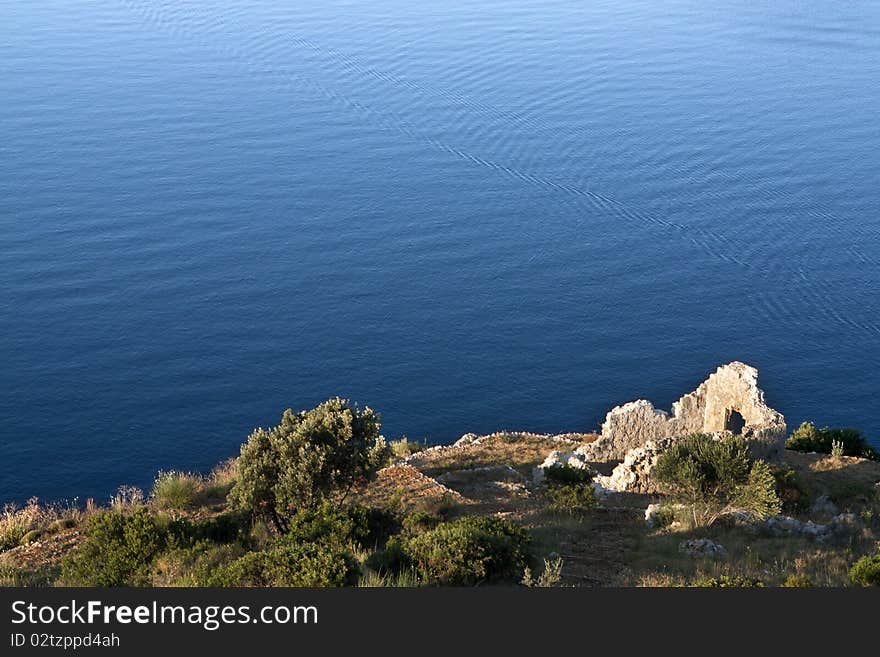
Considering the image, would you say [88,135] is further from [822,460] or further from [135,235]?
[822,460]

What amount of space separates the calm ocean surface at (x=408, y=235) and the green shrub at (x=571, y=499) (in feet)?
101

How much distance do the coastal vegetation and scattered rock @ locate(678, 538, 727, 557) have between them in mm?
63

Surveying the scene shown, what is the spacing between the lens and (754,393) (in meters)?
40.8

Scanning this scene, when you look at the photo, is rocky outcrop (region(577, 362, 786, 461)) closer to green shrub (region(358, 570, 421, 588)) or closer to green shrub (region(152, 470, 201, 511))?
green shrub (region(152, 470, 201, 511))

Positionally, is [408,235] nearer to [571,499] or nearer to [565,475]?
[565,475]

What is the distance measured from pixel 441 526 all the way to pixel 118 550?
8165 millimetres

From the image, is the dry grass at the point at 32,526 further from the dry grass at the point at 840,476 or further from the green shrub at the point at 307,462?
the dry grass at the point at 840,476

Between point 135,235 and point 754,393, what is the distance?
179 ft

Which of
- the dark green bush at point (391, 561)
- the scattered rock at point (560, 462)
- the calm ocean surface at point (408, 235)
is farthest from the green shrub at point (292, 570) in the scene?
the calm ocean surface at point (408, 235)

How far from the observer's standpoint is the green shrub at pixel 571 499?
31.2m

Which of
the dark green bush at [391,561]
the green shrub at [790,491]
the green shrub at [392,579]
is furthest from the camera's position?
the green shrub at [790,491]

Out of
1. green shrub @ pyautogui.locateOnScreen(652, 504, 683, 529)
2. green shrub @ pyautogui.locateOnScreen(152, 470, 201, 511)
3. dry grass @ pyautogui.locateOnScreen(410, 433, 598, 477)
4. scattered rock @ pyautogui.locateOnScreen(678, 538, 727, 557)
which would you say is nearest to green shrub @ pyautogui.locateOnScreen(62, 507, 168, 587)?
green shrub @ pyautogui.locateOnScreen(152, 470, 201, 511)

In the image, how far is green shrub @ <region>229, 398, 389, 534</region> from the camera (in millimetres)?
28609

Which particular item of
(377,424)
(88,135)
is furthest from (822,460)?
(88,135)
